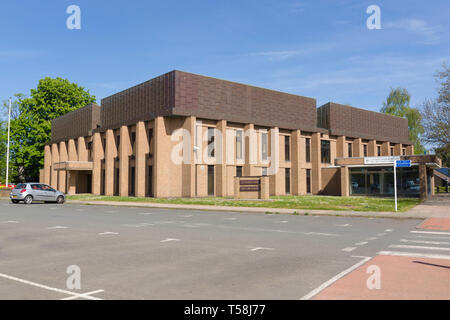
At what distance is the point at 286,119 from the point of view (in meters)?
44.5

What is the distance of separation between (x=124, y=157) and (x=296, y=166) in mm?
19858

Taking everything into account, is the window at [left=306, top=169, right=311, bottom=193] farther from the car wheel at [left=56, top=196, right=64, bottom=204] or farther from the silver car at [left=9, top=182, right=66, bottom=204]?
the silver car at [left=9, top=182, right=66, bottom=204]

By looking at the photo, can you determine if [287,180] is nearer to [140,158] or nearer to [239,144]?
[239,144]

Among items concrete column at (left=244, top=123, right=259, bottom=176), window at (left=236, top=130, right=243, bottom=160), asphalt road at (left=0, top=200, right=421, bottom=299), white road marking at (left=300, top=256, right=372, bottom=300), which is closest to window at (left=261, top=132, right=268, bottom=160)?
concrete column at (left=244, top=123, right=259, bottom=176)

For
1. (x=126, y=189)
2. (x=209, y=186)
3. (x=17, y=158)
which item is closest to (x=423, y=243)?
(x=209, y=186)

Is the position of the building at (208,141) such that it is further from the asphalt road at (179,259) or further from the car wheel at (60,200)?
the asphalt road at (179,259)

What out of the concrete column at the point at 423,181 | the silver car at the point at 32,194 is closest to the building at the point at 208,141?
the concrete column at the point at 423,181

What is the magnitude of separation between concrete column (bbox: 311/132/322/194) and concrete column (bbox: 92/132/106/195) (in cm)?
2630

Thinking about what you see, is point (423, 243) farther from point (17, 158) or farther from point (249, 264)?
point (17, 158)

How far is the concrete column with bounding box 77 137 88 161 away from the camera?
51375mm

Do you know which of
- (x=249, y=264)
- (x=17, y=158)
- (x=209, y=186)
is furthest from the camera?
(x=17, y=158)

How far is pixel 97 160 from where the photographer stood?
46.8 m

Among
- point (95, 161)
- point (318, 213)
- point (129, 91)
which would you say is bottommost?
point (318, 213)

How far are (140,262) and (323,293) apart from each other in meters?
3.73
